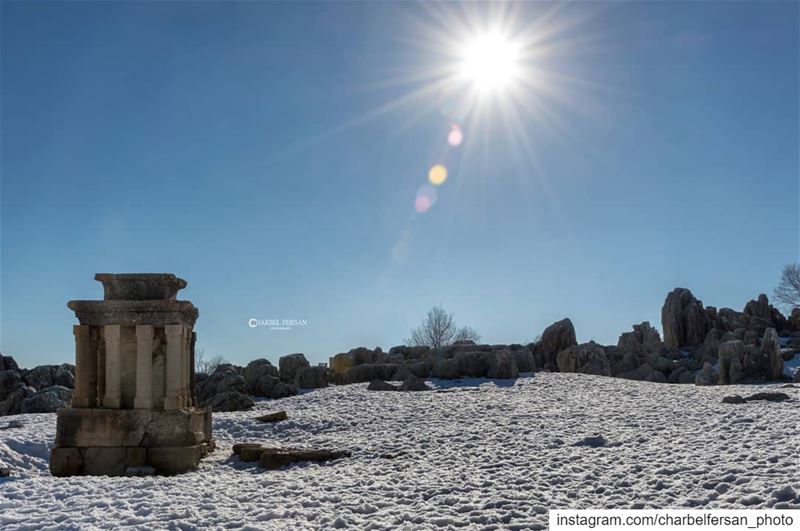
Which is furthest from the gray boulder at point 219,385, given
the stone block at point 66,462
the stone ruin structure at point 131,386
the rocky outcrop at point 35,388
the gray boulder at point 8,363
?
the gray boulder at point 8,363

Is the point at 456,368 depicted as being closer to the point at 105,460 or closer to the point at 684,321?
the point at 105,460

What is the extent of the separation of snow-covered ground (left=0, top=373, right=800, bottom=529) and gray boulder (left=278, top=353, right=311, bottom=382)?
27.7 ft

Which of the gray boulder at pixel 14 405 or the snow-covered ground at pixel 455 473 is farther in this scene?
the gray boulder at pixel 14 405

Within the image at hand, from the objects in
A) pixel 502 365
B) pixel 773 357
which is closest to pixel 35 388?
pixel 502 365

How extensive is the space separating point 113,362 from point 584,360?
19247 millimetres

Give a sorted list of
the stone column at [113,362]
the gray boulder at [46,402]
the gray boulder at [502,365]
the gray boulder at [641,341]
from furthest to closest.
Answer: the gray boulder at [641,341], the gray boulder at [502,365], the gray boulder at [46,402], the stone column at [113,362]

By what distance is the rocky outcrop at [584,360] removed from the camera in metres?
25.1

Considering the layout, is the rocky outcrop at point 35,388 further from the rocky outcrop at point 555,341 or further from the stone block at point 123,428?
the rocky outcrop at point 555,341

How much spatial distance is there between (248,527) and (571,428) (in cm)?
654

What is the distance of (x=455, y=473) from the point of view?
8.77m

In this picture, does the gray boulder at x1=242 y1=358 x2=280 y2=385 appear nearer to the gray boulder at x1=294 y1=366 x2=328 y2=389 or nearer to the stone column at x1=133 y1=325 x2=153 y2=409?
the gray boulder at x1=294 y1=366 x2=328 y2=389

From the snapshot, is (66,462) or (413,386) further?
(413,386)

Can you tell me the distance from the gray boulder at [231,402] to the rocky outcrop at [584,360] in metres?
13.3

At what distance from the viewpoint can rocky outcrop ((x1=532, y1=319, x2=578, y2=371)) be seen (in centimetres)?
3002
